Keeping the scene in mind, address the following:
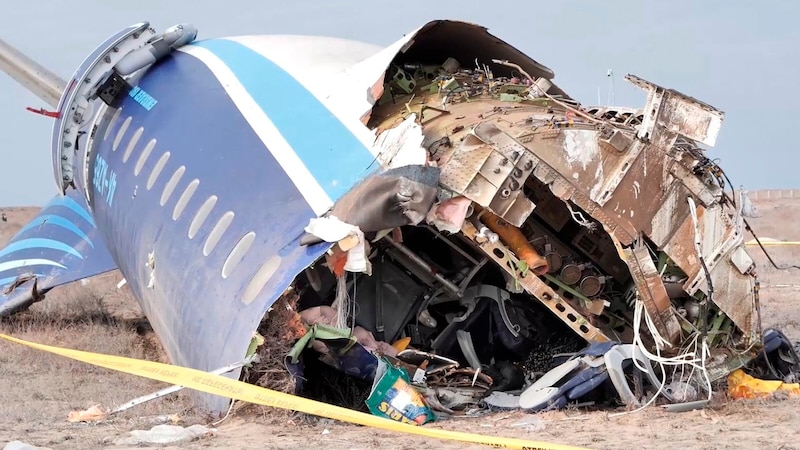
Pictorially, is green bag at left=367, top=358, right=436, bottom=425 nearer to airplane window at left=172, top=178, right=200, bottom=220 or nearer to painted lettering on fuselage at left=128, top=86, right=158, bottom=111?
airplane window at left=172, top=178, right=200, bottom=220

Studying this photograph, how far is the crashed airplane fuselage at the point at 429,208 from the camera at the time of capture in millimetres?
9656

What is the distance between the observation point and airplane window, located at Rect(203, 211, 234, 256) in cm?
1041

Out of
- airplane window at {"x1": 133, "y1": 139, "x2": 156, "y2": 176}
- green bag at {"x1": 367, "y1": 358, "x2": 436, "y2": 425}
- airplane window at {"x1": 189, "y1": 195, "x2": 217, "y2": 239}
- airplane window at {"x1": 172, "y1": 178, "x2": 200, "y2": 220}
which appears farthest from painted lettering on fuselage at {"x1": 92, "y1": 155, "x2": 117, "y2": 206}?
green bag at {"x1": 367, "y1": 358, "x2": 436, "y2": 425}

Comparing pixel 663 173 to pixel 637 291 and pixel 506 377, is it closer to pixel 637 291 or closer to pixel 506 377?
pixel 637 291

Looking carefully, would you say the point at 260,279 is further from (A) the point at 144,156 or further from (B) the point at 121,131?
(B) the point at 121,131

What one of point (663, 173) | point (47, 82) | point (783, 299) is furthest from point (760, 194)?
point (663, 173)

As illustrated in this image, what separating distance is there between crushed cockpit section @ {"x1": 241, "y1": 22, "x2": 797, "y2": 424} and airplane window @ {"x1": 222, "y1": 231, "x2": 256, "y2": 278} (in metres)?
0.60

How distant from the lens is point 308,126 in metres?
11.0

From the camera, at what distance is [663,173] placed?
980cm

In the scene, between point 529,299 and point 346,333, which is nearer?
point 346,333

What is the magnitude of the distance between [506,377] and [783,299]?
10.8 metres

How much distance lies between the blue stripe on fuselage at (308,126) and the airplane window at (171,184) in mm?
1137

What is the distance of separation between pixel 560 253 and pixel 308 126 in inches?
109

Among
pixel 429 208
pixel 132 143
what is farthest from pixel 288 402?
pixel 132 143
